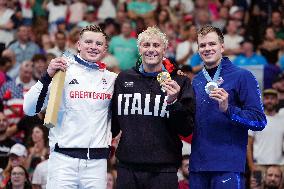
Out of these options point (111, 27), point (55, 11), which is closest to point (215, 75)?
point (111, 27)

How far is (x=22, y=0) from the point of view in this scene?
1559cm

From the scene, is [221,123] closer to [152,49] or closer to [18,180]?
[152,49]

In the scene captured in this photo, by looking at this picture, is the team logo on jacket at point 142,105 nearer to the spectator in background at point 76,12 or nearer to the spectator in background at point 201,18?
the spectator in background at point 201,18

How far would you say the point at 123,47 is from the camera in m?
14.3

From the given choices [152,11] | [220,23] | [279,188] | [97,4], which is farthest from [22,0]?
[279,188]

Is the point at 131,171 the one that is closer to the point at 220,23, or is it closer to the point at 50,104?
the point at 50,104

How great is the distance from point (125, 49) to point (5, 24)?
238 cm

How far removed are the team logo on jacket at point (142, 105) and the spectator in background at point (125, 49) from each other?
23.7 feet

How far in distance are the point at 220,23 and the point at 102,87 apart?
851 centimetres

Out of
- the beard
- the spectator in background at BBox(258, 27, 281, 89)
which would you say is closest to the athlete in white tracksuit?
the beard

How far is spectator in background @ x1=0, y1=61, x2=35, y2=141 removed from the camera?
11.9 meters

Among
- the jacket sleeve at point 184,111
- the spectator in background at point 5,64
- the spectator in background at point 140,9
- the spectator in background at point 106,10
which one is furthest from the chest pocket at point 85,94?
the spectator in background at point 106,10

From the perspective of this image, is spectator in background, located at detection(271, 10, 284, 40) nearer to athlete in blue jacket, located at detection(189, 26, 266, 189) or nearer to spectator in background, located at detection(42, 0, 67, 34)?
spectator in background, located at detection(42, 0, 67, 34)

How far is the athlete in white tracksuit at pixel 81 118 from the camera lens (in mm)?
6789
